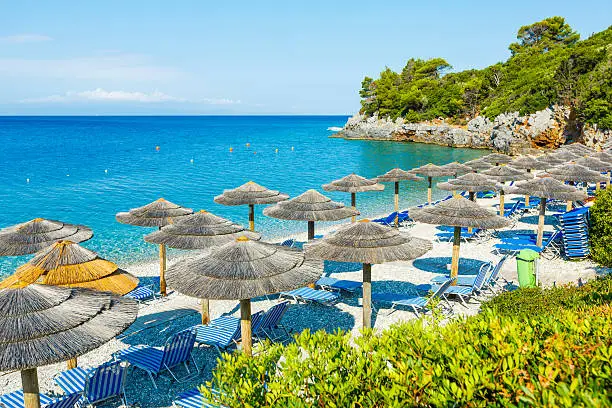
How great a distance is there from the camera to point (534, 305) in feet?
21.7

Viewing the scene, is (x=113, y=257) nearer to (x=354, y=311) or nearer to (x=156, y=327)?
(x=156, y=327)

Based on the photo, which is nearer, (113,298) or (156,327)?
(113,298)

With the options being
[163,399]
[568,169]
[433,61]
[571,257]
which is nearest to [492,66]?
[433,61]

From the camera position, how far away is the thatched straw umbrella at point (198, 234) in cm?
941

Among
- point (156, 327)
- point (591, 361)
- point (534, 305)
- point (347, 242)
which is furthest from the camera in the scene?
point (156, 327)

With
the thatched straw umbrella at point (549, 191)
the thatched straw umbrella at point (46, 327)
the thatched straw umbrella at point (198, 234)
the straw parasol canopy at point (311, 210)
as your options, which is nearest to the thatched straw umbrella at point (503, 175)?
the thatched straw umbrella at point (549, 191)

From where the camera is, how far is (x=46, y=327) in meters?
4.86

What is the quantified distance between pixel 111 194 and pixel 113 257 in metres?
16.5

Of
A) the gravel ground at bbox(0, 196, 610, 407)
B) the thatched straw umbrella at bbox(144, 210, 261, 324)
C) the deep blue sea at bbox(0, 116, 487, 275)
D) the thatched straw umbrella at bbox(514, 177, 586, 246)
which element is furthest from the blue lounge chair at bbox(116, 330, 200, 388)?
the thatched straw umbrella at bbox(514, 177, 586, 246)

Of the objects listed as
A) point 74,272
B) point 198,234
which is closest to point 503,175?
point 198,234

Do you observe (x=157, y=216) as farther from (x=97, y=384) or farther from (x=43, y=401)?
(x=43, y=401)

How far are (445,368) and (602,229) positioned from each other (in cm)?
1045

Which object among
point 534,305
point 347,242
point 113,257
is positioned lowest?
point 113,257

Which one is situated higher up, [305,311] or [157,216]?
[157,216]
